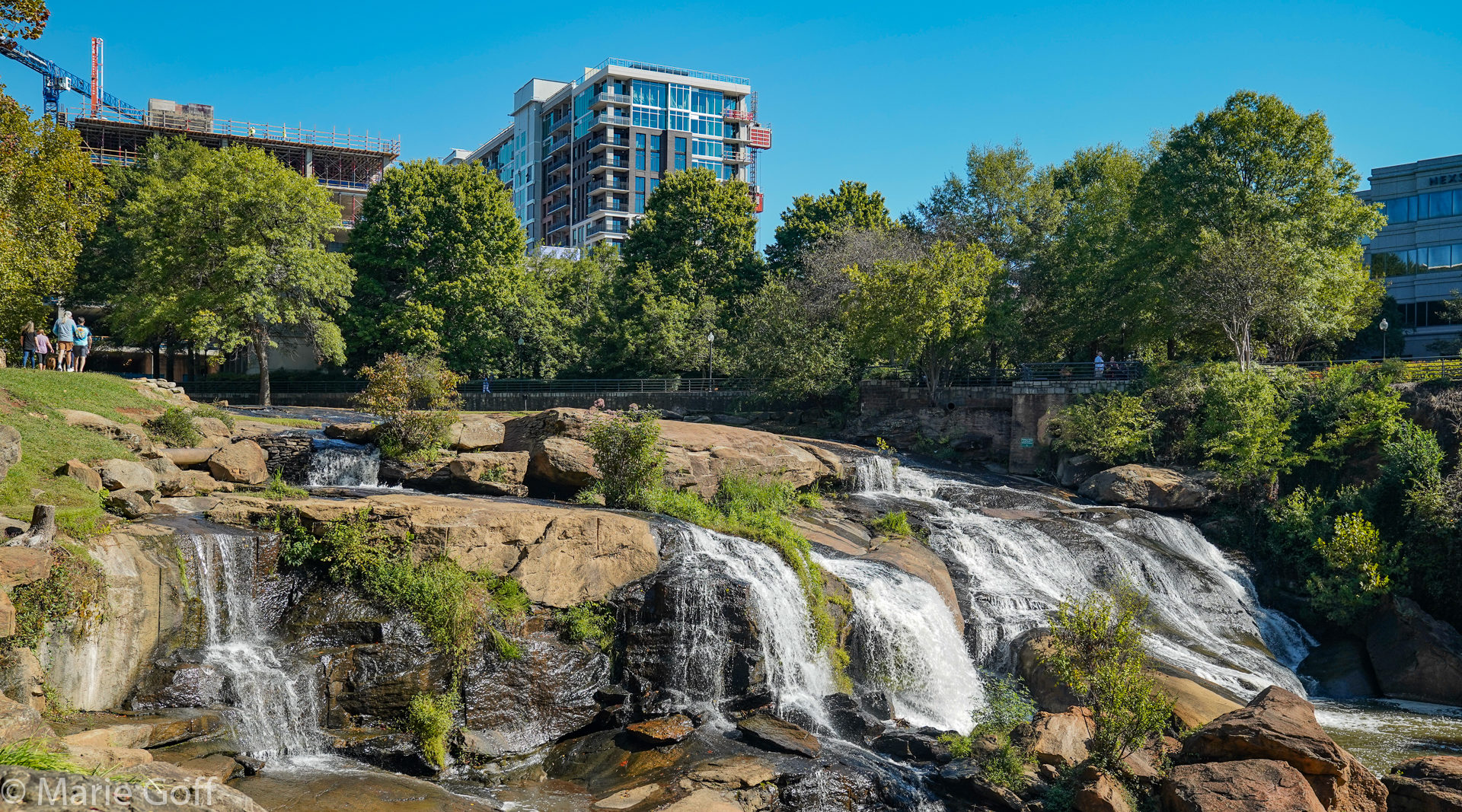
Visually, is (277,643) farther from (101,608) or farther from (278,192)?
(278,192)

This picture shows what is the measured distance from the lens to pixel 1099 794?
413 inches

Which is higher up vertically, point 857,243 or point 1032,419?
point 857,243

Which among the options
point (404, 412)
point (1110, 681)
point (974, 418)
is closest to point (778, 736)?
point (1110, 681)

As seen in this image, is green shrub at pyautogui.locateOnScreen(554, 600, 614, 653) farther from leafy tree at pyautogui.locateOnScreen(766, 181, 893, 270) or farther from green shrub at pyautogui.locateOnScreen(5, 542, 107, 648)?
leafy tree at pyautogui.locateOnScreen(766, 181, 893, 270)

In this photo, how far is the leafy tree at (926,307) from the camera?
1351 inches

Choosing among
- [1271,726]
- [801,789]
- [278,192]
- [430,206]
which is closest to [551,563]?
[801,789]

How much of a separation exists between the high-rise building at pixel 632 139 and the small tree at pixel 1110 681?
244 feet

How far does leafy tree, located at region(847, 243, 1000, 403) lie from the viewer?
3431 centimetres

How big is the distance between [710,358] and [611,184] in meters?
47.0

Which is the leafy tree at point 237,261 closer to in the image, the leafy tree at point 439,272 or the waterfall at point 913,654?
the leafy tree at point 439,272

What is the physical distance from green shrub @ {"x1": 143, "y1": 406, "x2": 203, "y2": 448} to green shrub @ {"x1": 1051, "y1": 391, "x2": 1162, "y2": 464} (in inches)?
952

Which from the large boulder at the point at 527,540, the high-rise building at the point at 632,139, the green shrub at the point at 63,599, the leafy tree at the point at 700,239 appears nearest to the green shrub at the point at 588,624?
the large boulder at the point at 527,540

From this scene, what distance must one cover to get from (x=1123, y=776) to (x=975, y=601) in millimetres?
7661

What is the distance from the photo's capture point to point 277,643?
1314 centimetres
